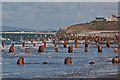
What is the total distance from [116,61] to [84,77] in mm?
9774

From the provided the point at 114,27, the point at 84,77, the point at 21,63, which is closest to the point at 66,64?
the point at 21,63

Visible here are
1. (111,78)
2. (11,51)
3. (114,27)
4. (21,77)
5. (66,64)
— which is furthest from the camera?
(114,27)

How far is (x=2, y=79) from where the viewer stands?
65.7ft

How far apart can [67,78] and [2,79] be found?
4149 mm

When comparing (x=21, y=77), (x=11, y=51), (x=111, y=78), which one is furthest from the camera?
(x=11, y=51)

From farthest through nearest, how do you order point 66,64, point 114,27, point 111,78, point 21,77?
point 114,27 < point 66,64 < point 21,77 < point 111,78

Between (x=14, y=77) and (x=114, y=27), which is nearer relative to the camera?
Result: (x=14, y=77)

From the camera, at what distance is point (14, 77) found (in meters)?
→ 21.1

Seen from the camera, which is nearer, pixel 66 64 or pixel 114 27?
pixel 66 64

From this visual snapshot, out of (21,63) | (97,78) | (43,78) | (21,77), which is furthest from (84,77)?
(21,63)

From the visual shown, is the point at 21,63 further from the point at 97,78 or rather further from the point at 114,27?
the point at 114,27

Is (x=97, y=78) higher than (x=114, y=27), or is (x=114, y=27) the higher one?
(x=114, y=27)

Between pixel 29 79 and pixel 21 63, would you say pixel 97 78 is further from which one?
pixel 21 63

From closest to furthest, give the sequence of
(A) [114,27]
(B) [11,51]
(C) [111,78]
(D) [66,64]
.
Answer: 1. (C) [111,78]
2. (D) [66,64]
3. (B) [11,51]
4. (A) [114,27]
